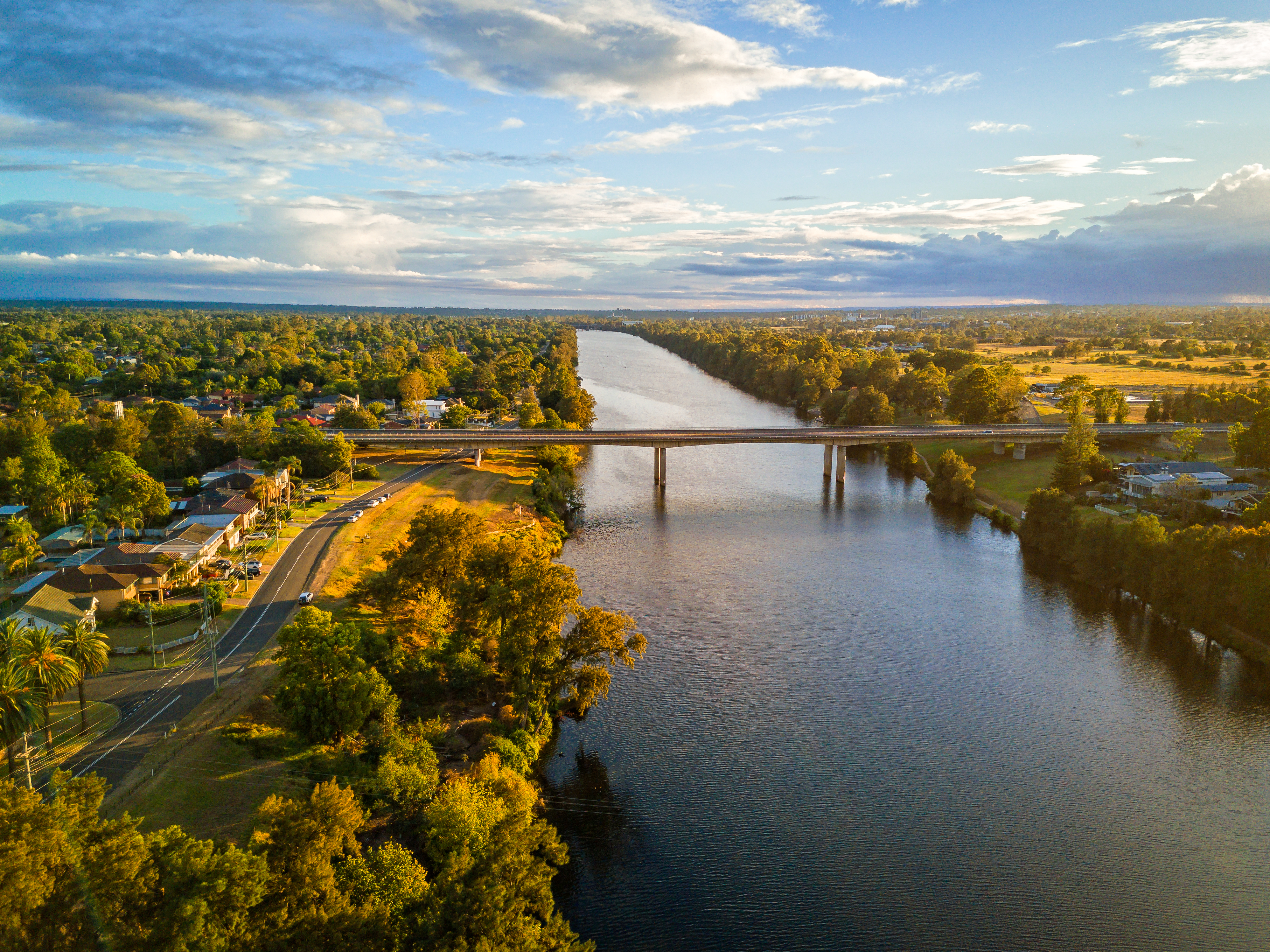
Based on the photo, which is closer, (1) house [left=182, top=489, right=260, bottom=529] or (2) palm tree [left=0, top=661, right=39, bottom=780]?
(2) palm tree [left=0, top=661, right=39, bottom=780]

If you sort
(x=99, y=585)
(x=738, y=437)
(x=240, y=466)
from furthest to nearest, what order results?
1. (x=738, y=437)
2. (x=240, y=466)
3. (x=99, y=585)

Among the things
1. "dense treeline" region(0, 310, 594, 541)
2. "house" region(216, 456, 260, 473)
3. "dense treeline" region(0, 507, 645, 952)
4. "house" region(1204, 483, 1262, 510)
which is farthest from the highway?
"dense treeline" region(0, 507, 645, 952)

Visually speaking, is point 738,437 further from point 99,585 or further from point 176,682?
point 176,682

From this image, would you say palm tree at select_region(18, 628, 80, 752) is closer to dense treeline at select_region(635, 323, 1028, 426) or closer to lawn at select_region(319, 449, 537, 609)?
lawn at select_region(319, 449, 537, 609)

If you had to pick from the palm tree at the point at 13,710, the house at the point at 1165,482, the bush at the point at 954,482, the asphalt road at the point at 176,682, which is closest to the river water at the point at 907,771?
the house at the point at 1165,482

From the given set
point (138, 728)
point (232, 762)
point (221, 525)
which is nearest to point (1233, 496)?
point (232, 762)

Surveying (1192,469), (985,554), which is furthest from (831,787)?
(1192,469)
